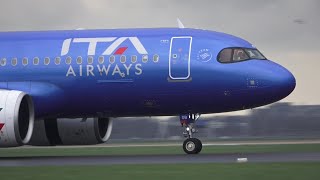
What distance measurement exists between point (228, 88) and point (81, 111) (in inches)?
239

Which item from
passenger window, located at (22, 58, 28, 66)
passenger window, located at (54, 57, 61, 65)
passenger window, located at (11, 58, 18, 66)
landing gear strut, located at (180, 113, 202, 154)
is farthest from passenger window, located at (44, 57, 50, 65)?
landing gear strut, located at (180, 113, 202, 154)

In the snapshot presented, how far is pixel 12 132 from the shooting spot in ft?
99.2

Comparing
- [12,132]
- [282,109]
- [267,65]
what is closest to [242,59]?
[267,65]

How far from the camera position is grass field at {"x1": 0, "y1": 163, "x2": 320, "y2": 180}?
20656 mm

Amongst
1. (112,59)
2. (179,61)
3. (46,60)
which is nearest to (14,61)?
(46,60)

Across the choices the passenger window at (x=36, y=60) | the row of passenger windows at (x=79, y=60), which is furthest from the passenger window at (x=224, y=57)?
the passenger window at (x=36, y=60)

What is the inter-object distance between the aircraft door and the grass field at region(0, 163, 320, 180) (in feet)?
25.8

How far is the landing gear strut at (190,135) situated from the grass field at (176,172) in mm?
7160

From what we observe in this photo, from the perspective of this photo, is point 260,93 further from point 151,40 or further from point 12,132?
point 12,132

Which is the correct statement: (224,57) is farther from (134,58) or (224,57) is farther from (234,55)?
(134,58)

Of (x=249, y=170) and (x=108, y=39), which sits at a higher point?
(x=108, y=39)

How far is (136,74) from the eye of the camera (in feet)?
107

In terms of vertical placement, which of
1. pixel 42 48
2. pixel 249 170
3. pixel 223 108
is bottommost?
pixel 249 170

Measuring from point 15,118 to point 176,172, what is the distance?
399 inches
